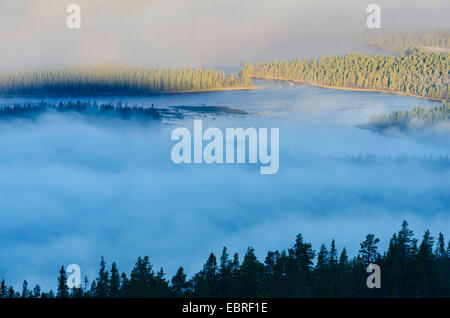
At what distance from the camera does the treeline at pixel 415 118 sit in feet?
258

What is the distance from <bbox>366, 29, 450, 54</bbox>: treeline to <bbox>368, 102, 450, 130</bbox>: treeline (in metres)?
8.55

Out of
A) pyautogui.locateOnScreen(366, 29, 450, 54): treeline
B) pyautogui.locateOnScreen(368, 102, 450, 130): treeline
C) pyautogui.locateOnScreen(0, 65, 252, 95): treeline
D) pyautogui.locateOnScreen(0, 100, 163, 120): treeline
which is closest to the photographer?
pyautogui.locateOnScreen(0, 65, 252, 95): treeline

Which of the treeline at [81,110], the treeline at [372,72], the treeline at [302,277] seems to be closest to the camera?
the treeline at [302,277]

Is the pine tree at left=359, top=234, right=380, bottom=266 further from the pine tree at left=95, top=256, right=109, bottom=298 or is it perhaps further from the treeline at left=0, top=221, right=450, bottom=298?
the pine tree at left=95, top=256, right=109, bottom=298

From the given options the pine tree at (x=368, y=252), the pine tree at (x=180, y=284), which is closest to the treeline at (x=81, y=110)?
the pine tree at (x=368, y=252)

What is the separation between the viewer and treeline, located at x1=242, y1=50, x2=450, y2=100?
8056cm

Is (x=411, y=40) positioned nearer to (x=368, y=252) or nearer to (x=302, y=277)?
(x=368, y=252)

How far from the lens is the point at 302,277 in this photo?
1347 inches

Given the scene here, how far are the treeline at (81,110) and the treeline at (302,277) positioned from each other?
43492 mm

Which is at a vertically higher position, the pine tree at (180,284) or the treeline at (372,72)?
the treeline at (372,72)

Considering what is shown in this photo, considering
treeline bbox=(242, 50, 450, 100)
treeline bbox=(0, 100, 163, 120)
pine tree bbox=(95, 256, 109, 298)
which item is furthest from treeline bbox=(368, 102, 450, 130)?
pine tree bbox=(95, 256, 109, 298)

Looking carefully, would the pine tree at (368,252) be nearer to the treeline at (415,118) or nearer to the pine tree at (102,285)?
the pine tree at (102,285)

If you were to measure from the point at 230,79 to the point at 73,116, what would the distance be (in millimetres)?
22351
